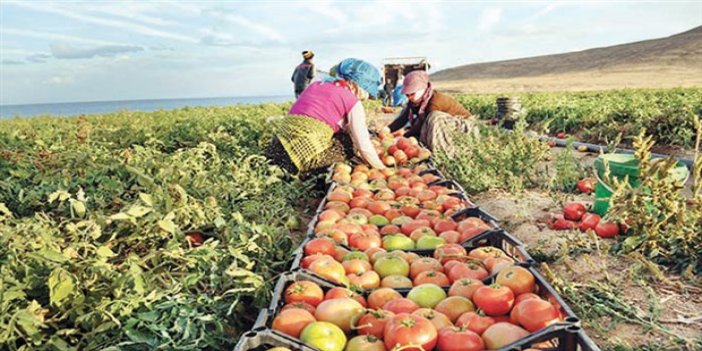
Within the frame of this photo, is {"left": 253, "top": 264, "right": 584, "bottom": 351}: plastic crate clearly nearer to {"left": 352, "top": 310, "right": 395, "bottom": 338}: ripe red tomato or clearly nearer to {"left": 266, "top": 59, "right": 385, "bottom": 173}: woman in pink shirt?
{"left": 352, "top": 310, "right": 395, "bottom": 338}: ripe red tomato

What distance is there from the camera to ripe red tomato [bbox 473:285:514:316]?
2162 mm

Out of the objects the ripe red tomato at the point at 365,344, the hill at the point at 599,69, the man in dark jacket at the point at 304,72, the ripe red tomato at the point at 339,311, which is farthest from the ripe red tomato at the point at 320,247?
the hill at the point at 599,69

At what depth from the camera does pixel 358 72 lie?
520 centimetres

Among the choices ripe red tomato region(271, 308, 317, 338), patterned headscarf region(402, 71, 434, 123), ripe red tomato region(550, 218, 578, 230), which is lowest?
ripe red tomato region(550, 218, 578, 230)

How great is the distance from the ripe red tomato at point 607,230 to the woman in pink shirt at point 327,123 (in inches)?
80.6

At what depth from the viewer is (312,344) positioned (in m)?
1.91

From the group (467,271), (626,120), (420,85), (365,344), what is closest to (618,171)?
(467,271)

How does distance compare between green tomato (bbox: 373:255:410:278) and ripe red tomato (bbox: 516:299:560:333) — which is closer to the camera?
ripe red tomato (bbox: 516:299:560:333)

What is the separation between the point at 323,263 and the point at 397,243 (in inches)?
24.6

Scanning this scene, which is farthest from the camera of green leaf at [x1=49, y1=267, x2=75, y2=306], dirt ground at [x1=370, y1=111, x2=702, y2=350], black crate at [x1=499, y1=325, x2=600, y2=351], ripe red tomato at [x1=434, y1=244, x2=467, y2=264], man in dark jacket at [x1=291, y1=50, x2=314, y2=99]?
man in dark jacket at [x1=291, y1=50, x2=314, y2=99]

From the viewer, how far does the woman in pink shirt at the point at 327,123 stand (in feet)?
16.3

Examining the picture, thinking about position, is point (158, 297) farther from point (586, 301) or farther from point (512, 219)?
point (512, 219)

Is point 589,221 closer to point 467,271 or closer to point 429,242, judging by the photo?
point 429,242

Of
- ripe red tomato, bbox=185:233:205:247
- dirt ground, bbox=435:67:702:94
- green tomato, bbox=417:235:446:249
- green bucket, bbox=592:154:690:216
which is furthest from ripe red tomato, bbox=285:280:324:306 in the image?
dirt ground, bbox=435:67:702:94
